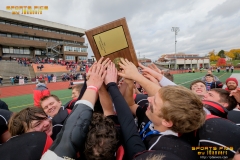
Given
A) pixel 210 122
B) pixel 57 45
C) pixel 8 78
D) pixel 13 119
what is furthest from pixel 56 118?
pixel 57 45

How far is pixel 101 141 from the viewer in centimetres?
113

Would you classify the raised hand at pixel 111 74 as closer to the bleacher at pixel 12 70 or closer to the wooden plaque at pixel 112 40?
the wooden plaque at pixel 112 40

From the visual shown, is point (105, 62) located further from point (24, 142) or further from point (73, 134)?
point (24, 142)

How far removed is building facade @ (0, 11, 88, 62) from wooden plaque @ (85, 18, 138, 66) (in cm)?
4710

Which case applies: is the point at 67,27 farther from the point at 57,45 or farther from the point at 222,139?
the point at 222,139

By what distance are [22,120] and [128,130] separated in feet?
3.69

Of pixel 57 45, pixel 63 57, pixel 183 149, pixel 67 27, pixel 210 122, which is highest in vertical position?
pixel 67 27

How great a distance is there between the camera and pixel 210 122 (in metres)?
1.37

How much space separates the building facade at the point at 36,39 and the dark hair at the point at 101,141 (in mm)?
47530

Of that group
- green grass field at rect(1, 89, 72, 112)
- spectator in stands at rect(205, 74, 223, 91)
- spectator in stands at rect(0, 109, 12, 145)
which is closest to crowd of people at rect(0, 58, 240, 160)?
spectator in stands at rect(0, 109, 12, 145)

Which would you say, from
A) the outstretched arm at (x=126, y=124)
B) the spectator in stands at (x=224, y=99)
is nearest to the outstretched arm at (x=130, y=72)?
the outstretched arm at (x=126, y=124)

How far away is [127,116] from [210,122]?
727mm

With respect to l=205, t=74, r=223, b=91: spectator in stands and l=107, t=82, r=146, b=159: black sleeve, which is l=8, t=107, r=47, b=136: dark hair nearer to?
l=107, t=82, r=146, b=159: black sleeve

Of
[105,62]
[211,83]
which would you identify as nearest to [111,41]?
[105,62]
